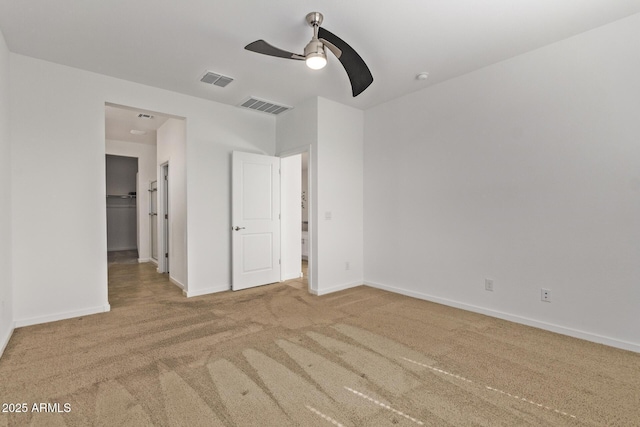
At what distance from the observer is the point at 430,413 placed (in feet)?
5.93

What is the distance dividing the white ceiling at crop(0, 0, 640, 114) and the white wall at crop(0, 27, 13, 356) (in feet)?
1.16

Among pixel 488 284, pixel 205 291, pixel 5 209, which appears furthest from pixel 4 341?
pixel 488 284

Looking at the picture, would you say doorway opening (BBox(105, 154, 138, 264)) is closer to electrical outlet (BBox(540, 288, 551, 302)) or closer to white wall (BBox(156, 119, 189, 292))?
white wall (BBox(156, 119, 189, 292))

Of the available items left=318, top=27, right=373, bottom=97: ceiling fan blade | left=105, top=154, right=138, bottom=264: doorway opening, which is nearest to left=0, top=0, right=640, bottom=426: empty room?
left=318, top=27, right=373, bottom=97: ceiling fan blade

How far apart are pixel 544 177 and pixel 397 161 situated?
1797 millimetres

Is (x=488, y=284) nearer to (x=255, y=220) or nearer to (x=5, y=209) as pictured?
(x=255, y=220)

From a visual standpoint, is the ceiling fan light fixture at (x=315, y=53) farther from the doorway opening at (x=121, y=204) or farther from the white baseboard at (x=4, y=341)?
the doorway opening at (x=121, y=204)

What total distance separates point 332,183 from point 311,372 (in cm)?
277

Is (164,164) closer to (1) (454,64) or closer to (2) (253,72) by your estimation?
(2) (253,72)

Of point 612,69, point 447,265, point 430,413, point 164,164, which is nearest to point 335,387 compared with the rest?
point 430,413

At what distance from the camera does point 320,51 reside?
90.8 inches

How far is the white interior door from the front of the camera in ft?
14.9

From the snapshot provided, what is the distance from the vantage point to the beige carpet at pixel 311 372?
1801 mm

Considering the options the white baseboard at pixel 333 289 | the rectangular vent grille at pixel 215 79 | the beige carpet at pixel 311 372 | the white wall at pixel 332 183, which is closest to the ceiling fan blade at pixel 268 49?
the rectangular vent grille at pixel 215 79
